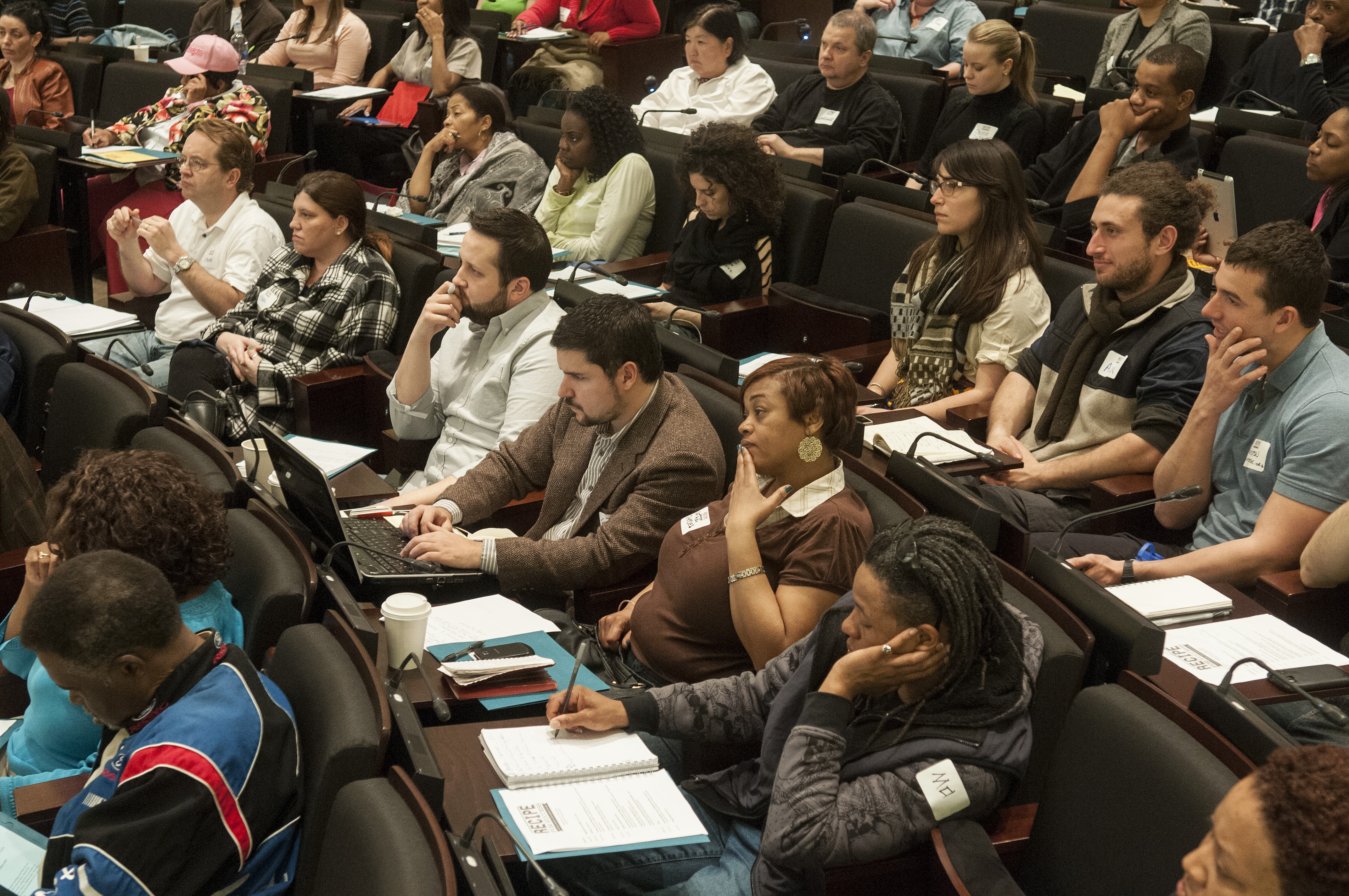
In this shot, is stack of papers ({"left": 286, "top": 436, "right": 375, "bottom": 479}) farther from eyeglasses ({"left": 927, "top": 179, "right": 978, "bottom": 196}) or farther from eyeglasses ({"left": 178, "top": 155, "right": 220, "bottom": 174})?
eyeglasses ({"left": 927, "top": 179, "right": 978, "bottom": 196})

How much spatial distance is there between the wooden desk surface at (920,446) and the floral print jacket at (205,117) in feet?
10.9

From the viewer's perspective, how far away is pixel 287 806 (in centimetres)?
153

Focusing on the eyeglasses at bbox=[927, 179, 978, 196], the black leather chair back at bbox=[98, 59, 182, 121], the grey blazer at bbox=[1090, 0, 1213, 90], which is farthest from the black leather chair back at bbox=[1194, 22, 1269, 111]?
the black leather chair back at bbox=[98, 59, 182, 121]

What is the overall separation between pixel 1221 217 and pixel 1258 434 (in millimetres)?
1328

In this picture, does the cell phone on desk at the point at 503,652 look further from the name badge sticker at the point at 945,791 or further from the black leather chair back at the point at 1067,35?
the black leather chair back at the point at 1067,35

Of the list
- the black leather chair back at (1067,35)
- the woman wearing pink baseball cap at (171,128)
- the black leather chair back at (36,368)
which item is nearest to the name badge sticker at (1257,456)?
the black leather chair back at (36,368)

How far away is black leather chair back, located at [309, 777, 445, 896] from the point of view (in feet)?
4.05

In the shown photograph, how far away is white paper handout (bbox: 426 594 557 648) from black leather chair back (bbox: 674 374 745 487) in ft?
1.78

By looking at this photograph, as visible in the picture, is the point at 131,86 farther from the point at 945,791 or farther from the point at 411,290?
the point at 945,791

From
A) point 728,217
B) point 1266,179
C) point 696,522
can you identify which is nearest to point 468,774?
point 696,522

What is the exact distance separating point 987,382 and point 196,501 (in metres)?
2.00

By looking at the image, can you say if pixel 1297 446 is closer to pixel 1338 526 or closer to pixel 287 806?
pixel 1338 526

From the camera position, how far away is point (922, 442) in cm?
260

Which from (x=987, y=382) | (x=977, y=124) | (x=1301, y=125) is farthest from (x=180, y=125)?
(x=1301, y=125)
